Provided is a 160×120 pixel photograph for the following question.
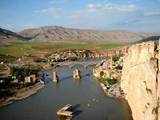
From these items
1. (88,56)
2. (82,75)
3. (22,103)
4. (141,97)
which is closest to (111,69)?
(82,75)

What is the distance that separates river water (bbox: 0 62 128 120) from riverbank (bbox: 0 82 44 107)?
1.28 metres

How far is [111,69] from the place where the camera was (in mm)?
80688

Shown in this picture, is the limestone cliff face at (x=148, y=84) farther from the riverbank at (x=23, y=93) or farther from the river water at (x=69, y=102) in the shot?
the riverbank at (x=23, y=93)

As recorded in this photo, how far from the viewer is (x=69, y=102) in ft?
189

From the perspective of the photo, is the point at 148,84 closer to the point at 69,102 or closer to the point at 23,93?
the point at 69,102

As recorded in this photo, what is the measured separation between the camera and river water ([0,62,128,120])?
49156 millimetres

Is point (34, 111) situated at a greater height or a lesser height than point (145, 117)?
lesser

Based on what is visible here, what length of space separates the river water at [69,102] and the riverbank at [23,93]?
4.20ft

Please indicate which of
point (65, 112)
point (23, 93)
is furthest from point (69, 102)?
point (23, 93)

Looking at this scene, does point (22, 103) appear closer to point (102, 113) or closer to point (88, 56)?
point (102, 113)

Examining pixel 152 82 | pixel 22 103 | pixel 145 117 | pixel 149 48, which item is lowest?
pixel 22 103

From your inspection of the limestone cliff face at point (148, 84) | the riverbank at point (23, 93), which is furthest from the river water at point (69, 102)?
the limestone cliff face at point (148, 84)

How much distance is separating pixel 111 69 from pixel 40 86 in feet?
61.8

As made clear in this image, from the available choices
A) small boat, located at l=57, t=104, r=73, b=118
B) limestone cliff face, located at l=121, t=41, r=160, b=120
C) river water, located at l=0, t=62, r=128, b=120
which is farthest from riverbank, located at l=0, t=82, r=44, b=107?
limestone cliff face, located at l=121, t=41, r=160, b=120
